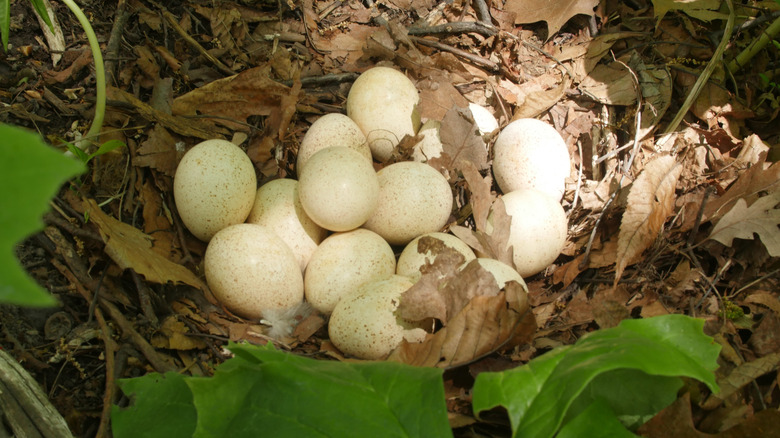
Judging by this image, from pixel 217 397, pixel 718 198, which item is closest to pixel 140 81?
pixel 217 397

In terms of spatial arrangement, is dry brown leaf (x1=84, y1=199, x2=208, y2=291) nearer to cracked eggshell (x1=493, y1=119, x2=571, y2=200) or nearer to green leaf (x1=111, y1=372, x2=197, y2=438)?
green leaf (x1=111, y1=372, x2=197, y2=438)

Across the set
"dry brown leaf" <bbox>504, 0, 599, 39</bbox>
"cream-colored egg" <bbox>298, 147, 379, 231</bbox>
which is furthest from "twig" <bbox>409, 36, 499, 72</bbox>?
"cream-colored egg" <bbox>298, 147, 379, 231</bbox>

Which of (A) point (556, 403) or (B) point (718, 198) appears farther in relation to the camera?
(B) point (718, 198)

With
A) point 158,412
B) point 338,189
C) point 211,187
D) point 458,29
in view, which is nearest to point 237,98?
point 211,187

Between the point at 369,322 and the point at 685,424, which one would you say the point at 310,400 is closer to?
the point at 369,322


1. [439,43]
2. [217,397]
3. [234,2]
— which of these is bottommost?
[217,397]

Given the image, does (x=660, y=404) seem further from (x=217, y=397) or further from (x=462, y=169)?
(x=462, y=169)

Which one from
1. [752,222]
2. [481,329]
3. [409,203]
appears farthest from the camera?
[409,203]
